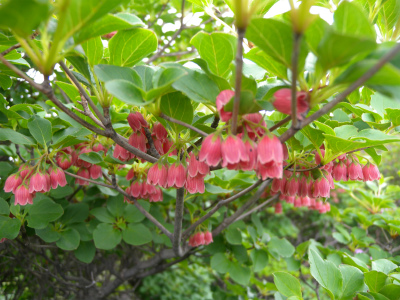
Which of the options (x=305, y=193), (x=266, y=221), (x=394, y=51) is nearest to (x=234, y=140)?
(x=394, y=51)

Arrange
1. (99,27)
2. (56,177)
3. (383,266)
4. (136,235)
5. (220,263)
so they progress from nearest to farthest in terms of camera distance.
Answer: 1. (99,27)
2. (383,266)
3. (56,177)
4. (136,235)
5. (220,263)

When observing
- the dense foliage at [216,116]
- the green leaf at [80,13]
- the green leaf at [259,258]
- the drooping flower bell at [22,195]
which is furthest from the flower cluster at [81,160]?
the green leaf at [259,258]

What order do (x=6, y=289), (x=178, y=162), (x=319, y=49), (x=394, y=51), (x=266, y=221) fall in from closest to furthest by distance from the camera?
(x=394, y=51) < (x=319, y=49) < (x=178, y=162) < (x=6, y=289) < (x=266, y=221)

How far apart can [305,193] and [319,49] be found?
2.78 ft

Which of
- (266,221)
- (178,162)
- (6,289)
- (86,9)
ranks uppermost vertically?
(86,9)

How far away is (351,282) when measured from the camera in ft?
4.07

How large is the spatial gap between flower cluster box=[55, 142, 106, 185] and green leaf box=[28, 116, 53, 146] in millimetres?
148

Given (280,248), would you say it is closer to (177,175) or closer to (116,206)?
(116,206)

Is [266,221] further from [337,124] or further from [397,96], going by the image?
[397,96]

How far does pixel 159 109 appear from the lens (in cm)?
100

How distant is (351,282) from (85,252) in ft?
5.41

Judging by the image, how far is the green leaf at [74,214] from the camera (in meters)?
2.03

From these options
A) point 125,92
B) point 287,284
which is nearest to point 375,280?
point 287,284

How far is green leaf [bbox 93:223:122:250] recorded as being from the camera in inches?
75.2
